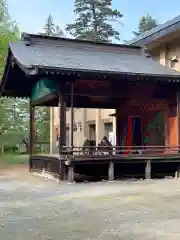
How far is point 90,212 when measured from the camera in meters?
7.16

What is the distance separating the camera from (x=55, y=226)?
600 centimetres

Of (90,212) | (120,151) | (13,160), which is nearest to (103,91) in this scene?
(120,151)

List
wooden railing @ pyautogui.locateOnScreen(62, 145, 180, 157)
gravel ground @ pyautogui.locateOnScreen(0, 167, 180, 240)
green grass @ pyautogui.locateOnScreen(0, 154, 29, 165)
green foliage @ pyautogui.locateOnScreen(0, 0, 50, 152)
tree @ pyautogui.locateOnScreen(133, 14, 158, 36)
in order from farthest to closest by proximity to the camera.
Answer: tree @ pyautogui.locateOnScreen(133, 14, 158, 36)
green foliage @ pyautogui.locateOnScreen(0, 0, 50, 152)
green grass @ pyautogui.locateOnScreen(0, 154, 29, 165)
wooden railing @ pyautogui.locateOnScreen(62, 145, 180, 157)
gravel ground @ pyautogui.locateOnScreen(0, 167, 180, 240)

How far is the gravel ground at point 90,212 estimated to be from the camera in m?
5.53

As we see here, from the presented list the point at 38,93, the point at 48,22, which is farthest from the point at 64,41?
the point at 48,22

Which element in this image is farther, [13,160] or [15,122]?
[15,122]

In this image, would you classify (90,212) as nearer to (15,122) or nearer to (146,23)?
(15,122)

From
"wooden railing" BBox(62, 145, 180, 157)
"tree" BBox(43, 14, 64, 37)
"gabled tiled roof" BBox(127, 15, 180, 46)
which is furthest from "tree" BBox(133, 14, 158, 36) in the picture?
"wooden railing" BBox(62, 145, 180, 157)

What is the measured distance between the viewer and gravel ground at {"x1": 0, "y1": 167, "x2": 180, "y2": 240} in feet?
18.1

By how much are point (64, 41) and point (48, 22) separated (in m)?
40.2

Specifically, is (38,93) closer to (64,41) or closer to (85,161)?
(64,41)

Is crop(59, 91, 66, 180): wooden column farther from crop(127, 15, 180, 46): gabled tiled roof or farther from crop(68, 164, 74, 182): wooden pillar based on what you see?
crop(127, 15, 180, 46): gabled tiled roof

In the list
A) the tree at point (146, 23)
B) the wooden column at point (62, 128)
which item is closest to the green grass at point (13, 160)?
the wooden column at point (62, 128)

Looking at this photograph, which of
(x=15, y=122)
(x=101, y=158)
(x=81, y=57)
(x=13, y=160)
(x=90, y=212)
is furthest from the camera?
(x=15, y=122)
